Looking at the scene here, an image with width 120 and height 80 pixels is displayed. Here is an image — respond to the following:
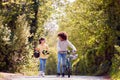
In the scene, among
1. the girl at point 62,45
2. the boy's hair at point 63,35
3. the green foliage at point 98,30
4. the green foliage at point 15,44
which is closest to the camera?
the boy's hair at point 63,35

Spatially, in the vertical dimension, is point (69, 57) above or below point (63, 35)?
below

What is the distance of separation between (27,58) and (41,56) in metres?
6.97

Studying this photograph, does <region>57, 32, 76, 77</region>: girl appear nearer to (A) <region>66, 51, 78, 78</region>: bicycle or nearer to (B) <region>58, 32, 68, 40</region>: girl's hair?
(B) <region>58, 32, 68, 40</region>: girl's hair

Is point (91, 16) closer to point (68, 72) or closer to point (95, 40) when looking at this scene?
point (95, 40)

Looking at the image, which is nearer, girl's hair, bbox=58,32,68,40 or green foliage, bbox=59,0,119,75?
girl's hair, bbox=58,32,68,40

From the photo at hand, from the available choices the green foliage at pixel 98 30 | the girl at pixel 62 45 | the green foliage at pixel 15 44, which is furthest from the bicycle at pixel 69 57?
the green foliage at pixel 98 30

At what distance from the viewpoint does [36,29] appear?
33344mm

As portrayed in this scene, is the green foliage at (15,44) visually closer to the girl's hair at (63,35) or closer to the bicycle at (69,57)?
the bicycle at (69,57)

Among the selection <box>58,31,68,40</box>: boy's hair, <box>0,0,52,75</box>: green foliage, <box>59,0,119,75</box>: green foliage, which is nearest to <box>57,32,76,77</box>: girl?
<box>58,31,68,40</box>: boy's hair

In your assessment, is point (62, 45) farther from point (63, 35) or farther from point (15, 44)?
point (15, 44)

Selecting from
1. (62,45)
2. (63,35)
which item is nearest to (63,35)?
(63,35)

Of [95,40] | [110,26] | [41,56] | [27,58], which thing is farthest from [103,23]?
→ [41,56]

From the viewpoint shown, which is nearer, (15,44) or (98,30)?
(15,44)

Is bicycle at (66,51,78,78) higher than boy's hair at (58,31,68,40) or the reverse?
the reverse
